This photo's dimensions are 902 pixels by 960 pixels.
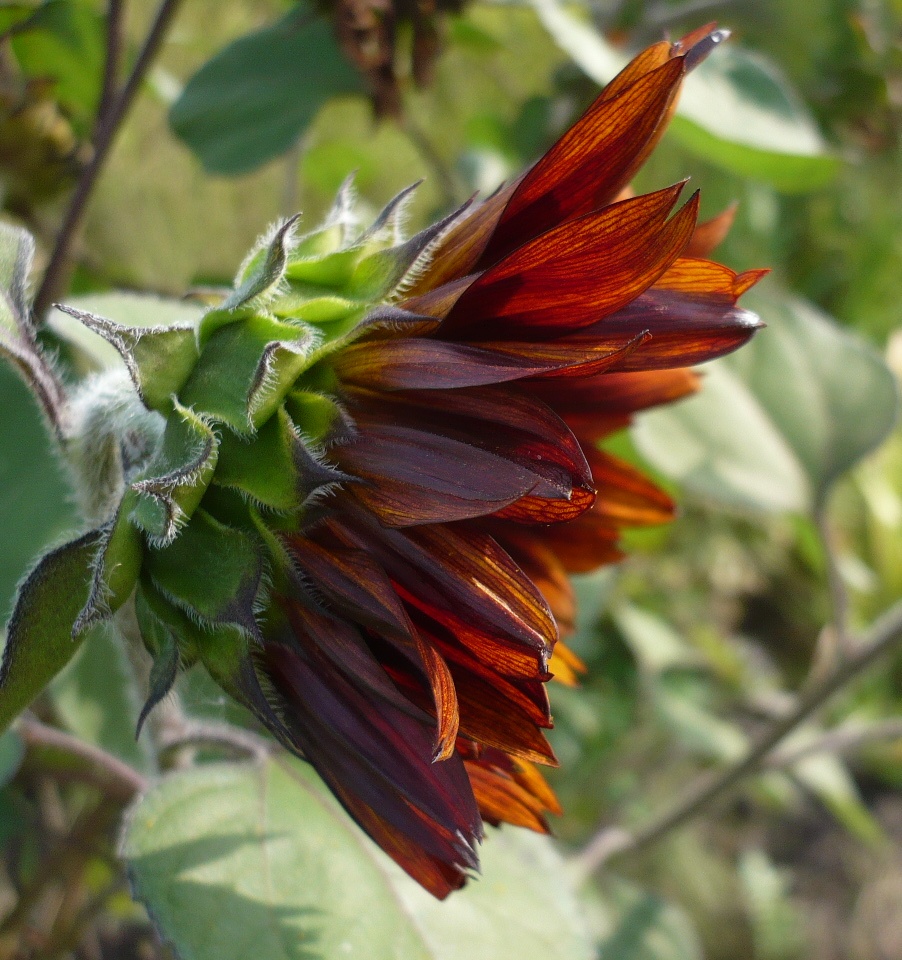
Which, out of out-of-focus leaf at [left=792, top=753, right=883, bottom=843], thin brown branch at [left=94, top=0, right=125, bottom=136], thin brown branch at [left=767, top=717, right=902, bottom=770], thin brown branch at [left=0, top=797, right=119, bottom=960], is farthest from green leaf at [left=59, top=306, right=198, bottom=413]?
out-of-focus leaf at [left=792, top=753, right=883, bottom=843]

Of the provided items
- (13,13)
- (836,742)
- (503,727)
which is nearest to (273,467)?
(503,727)

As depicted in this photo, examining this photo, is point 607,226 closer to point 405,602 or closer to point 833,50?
point 405,602

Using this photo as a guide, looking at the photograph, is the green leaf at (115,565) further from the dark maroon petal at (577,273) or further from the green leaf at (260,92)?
the green leaf at (260,92)

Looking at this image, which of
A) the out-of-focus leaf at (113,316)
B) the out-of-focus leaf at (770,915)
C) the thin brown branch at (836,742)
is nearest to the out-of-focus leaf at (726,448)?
the thin brown branch at (836,742)

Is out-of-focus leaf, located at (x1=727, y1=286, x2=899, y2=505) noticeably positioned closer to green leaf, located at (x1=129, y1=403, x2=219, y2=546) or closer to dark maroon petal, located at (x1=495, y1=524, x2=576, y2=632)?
dark maroon petal, located at (x1=495, y1=524, x2=576, y2=632)

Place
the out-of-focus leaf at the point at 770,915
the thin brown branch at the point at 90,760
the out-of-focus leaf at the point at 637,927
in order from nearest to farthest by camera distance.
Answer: the thin brown branch at the point at 90,760 < the out-of-focus leaf at the point at 637,927 < the out-of-focus leaf at the point at 770,915

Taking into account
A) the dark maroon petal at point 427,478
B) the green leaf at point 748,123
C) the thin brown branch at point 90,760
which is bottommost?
the thin brown branch at point 90,760
